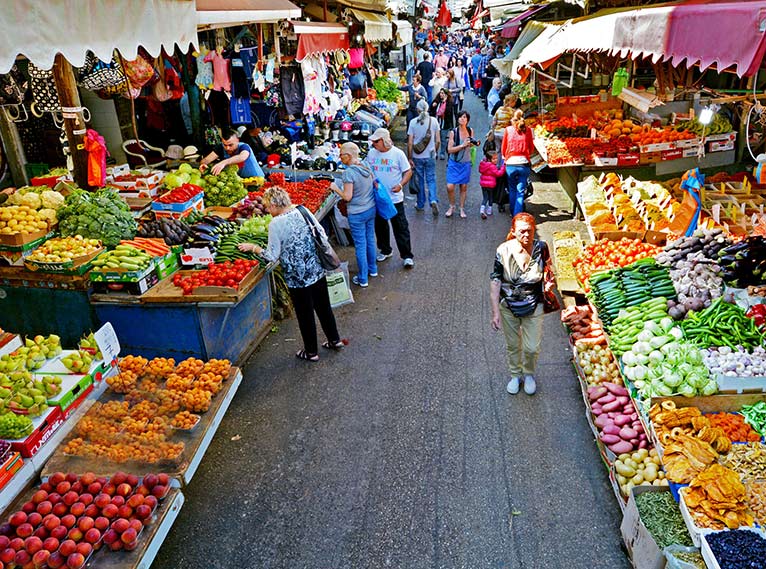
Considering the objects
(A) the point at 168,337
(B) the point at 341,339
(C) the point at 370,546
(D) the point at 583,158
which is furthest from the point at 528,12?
(C) the point at 370,546

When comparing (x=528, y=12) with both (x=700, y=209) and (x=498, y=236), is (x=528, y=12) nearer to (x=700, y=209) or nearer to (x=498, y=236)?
(x=498, y=236)

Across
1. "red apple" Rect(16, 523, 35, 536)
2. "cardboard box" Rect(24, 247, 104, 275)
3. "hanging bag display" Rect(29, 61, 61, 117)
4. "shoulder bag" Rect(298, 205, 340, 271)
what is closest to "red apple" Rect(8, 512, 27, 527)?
"red apple" Rect(16, 523, 35, 536)

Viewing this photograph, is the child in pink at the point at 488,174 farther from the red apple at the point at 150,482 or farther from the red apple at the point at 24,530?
the red apple at the point at 24,530

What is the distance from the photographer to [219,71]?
8.79m

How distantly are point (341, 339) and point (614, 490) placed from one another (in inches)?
133

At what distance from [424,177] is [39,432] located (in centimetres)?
807

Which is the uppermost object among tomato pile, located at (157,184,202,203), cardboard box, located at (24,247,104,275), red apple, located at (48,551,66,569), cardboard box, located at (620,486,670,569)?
tomato pile, located at (157,184,202,203)

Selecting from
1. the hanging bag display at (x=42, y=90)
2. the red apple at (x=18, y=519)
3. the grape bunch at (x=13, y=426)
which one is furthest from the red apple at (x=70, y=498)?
the hanging bag display at (x=42, y=90)

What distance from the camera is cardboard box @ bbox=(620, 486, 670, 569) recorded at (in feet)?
10.6

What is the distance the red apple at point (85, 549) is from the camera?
315cm

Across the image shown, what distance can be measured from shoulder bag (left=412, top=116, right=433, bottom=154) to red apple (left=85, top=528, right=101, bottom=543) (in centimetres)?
797

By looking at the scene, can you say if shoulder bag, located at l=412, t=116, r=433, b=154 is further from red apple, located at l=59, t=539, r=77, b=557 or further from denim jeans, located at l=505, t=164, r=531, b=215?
red apple, located at l=59, t=539, r=77, b=557

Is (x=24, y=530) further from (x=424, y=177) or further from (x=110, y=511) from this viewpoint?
(x=424, y=177)

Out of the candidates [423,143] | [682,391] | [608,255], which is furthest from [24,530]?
[423,143]
